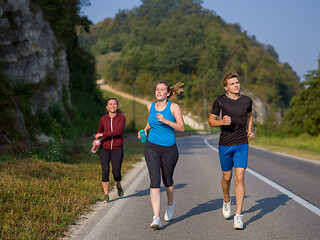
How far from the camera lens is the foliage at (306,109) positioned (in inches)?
1258

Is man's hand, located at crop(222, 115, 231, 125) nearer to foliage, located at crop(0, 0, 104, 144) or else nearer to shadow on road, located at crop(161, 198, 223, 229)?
shadow on road, located at crop(161, 198, 223, 229)

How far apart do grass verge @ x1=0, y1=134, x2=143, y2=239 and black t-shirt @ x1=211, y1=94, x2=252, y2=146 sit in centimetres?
262

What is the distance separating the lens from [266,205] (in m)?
6.64

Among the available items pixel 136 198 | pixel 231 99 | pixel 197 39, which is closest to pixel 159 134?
pixel 231 99

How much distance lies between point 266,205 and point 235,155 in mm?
1790

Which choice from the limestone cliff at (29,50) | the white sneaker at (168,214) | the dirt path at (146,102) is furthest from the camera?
the dirt path at (146,102)

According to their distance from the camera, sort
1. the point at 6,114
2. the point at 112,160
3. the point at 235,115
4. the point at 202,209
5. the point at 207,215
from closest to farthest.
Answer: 1. the point at 235,115
2. the point at 207,215
3. the point at 202,209
4. the point at 112,160
5. the point at 6,114

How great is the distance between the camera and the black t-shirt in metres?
5.36

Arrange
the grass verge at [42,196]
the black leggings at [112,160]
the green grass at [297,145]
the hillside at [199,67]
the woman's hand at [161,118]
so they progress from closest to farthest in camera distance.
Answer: the grass verge at [42,196]
the woman's hand at [161,118]
the black leggings at [112,160]
the green grass at [297,145]
the hillside at [199,67]

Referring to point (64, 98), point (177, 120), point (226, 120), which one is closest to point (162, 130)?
point (177, 120)

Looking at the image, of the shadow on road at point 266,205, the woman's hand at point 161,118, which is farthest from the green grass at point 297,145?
the woman's hand at point 161,118

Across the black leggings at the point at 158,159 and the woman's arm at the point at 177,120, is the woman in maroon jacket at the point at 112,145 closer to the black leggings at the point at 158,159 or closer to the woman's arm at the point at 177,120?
the black leggings at the point at 158,159

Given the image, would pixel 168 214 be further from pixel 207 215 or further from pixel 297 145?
pixel 297 145

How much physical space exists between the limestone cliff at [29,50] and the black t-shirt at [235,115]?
1210 cm
